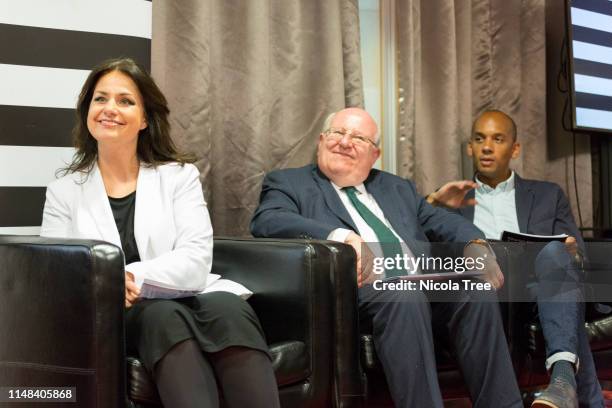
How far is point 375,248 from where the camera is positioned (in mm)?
2498

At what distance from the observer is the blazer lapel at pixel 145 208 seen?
2.26 metres

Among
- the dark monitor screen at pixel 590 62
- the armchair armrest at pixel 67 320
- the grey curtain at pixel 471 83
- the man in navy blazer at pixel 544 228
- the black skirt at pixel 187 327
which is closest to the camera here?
the armchair armrest at pixel 67 320

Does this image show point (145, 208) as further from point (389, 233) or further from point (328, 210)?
point (389, 233)

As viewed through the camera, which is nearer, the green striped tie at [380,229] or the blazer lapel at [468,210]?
the green striped tie at [380,229]

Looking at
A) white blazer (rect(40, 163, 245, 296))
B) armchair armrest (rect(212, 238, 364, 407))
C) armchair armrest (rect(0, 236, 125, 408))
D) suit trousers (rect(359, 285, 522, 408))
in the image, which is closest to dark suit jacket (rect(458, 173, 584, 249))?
suit trousers (rect(359, 285, 522, 408))

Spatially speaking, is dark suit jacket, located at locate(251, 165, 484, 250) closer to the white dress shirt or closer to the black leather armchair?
the white dress shirt

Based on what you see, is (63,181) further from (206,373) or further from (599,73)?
(599,73)

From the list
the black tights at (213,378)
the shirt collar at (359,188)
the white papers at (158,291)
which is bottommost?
the black tights at (213,378)

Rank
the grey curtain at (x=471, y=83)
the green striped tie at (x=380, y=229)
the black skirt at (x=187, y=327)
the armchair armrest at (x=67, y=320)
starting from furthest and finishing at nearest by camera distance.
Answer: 1. the grey curtain at (x=471, y=83)
2. the green striped tie at (x=380, y=229)
3. the black skirt at (x=187, y=327)
4. the armchair armrest at (x=67, y=320)

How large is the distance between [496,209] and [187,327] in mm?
1737

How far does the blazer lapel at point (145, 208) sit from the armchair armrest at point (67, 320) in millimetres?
441

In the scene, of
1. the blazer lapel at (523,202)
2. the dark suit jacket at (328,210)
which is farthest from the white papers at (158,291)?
the blazer lapel at (523,202)

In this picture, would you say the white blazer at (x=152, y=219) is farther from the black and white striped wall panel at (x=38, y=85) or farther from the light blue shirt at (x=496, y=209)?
the light blue shirt at (x=496, y=209)

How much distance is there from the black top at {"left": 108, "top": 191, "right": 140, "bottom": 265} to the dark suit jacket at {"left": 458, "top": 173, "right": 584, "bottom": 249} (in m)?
1.41
